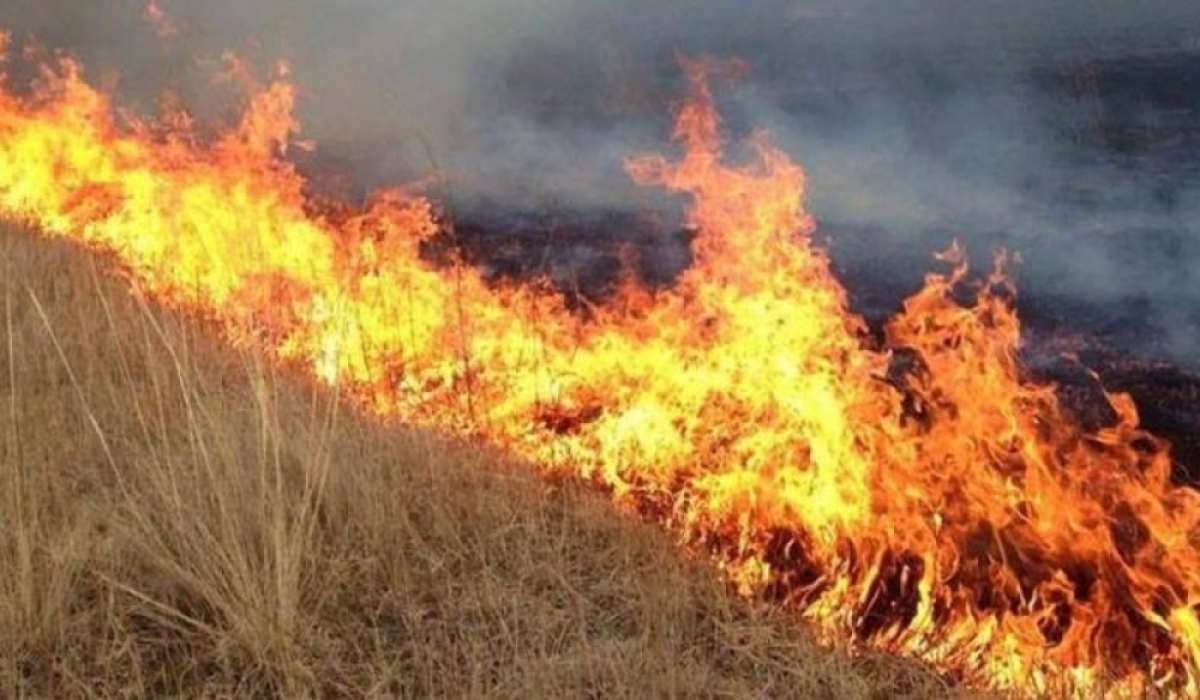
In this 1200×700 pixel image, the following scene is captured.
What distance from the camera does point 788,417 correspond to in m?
4.23

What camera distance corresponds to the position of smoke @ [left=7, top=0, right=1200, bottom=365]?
263 inches

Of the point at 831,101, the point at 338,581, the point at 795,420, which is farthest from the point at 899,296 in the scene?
the point at 831,101

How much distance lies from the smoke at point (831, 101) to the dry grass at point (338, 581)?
2.86 m

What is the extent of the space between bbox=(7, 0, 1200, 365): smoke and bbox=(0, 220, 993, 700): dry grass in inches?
113

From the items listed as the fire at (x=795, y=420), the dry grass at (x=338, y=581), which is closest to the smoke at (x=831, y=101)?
the fire at (x=795, y=420)

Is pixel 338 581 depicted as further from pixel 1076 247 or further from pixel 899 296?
pixel 1076 247

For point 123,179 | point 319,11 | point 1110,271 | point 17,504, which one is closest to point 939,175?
point 1110,271

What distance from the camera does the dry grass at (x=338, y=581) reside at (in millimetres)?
2828

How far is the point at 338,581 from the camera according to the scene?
123 inches

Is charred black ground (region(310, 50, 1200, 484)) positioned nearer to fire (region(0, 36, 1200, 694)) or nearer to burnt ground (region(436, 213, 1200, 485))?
burnt ground (region(436, 213, 1200, 485))

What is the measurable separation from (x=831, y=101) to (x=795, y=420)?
663cm

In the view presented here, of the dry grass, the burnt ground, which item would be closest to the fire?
the burnt ground

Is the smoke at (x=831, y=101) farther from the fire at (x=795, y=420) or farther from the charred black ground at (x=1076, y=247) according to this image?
the fire at (x=795, y=420)

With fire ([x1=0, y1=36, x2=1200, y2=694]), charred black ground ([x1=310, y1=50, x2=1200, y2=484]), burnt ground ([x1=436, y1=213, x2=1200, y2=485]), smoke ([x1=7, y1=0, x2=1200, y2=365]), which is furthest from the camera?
smoke ([x1=7, y1=0, x2=1200, y2=365])
